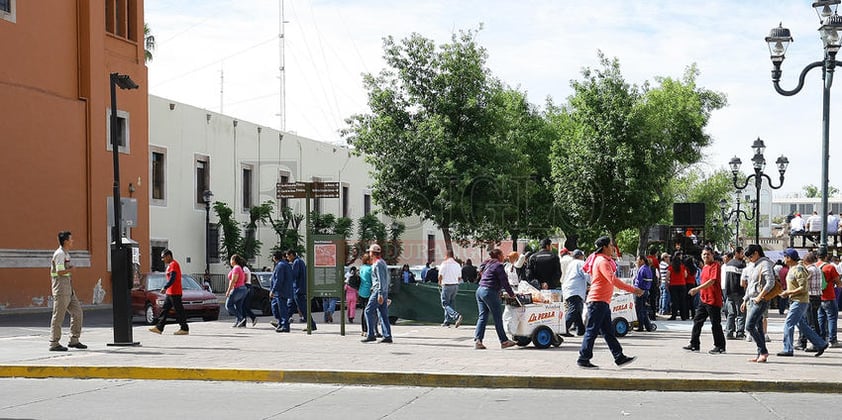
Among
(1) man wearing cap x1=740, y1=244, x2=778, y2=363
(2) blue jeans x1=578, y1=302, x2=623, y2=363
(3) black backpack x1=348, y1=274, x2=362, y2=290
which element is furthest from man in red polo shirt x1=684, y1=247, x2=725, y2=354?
(3) black backpack x1=348, y1=274, x2=362, y2=290

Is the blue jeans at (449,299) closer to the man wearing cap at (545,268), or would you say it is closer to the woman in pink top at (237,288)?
the man wearing cap at (545,268)

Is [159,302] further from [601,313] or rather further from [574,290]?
[601,313]

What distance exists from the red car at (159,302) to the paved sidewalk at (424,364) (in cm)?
785

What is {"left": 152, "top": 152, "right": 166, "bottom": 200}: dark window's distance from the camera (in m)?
41.4

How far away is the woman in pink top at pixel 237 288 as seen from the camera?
22.1m

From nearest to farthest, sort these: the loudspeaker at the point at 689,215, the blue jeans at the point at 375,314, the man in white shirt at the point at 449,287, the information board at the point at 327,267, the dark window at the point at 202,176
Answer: the blue jeans at the point at 375,314 < the information board at the point at 327,267 < the man in white shirt at the point at 449,287 < the loudspeaker at the point at 689,215 < the dark window at the point at 202,176

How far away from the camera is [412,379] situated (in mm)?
12594

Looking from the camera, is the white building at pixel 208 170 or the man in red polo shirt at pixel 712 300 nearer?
the man in red polo shirt at pixel 712 300

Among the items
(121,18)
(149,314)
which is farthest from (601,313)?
(121,18)

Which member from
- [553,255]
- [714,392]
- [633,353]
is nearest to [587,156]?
[553,255]

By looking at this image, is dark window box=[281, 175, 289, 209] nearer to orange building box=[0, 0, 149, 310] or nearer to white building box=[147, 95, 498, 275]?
white building box=[147, 95, 498, 275]

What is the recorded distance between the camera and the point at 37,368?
1341 cm

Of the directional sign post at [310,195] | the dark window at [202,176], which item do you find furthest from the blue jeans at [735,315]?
the dark window at [202,176]

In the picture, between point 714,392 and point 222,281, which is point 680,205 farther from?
point 222,281
